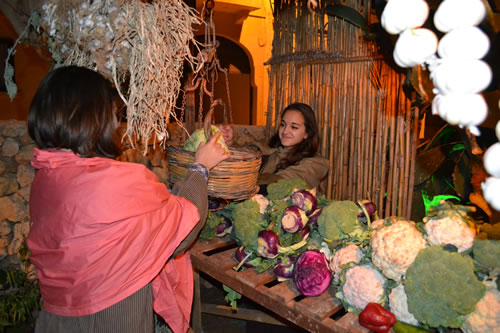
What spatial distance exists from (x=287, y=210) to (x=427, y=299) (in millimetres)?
575

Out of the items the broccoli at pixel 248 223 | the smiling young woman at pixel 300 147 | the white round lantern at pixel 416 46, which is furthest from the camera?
the smiling young woman at pixel 300 147

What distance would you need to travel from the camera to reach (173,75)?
123 centimetres

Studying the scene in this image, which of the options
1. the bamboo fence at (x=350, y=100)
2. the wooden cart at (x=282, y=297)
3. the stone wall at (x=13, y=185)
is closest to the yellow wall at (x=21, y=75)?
the stone wall at (x=13, y=185)

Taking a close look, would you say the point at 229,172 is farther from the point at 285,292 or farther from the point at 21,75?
the point at 21,75

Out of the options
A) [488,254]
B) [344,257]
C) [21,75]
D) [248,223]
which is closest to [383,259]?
[344,257]

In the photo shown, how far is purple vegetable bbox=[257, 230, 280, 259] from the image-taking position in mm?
1238

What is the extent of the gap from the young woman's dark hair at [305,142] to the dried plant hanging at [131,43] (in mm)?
1442

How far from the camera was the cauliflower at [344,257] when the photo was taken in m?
1.14

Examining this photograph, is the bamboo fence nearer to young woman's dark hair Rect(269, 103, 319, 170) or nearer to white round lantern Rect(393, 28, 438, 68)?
young woman's dark hair Rect(269, 103, 319, 170)

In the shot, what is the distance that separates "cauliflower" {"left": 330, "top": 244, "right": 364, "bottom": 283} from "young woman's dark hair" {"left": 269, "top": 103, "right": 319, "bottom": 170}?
1.40 m

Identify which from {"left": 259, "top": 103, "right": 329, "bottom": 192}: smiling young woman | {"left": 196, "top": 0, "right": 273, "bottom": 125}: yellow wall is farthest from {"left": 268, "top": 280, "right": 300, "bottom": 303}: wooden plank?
{"left": 196, "top": 0, "right": 273, "bottom": 125}: yellow wall

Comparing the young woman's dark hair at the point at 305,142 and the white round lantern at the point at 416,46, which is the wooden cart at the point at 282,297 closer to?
the white round lantern at the point at 416,46

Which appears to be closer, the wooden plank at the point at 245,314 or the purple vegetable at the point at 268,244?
the purple vegetable at the point at 268,244

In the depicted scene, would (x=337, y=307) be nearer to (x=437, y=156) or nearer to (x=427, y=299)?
(x=427, y=299)
